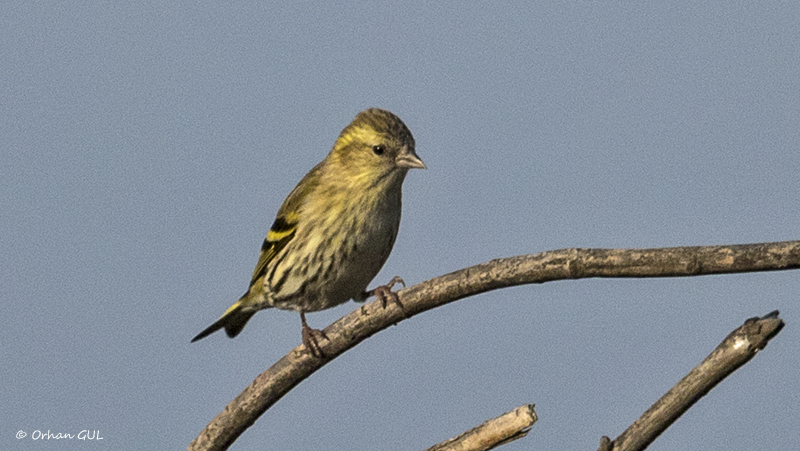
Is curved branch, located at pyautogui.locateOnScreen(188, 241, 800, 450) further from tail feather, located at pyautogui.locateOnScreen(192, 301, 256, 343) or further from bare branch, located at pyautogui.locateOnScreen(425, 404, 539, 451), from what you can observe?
tail feather, located at pyautogui.locateOnScreen(192, 301, 256, 343)

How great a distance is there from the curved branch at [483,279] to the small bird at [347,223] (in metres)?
0.76

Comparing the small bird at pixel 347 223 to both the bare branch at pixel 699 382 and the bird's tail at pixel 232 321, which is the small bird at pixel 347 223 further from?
the bare branch at pixel 699 382

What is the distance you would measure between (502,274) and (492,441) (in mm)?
886

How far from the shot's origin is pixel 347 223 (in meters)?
7.30

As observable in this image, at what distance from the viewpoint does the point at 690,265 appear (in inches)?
188

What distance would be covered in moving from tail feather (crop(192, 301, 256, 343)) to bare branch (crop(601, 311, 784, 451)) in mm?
4148

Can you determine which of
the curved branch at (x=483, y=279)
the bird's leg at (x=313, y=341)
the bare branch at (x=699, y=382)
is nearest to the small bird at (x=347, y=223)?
the bird's leg at (x=313, y=341)

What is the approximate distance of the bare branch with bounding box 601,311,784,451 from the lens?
4.45 m

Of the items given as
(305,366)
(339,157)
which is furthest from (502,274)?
(339,157)

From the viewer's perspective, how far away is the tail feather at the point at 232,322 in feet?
26.7

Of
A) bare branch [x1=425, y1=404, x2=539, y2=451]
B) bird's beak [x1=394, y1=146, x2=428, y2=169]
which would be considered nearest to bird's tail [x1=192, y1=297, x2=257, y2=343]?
bird's beak [x1=394, y1=146, x2=428, y2=169]

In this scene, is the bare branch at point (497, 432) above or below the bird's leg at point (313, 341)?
below

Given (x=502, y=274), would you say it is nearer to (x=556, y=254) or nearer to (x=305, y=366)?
(x=556, y=254)

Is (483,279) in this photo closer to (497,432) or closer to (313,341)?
(497,432)
